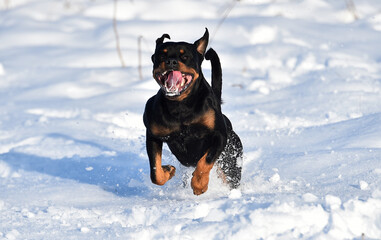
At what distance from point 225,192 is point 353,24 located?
5588 mm

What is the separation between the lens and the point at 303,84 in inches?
270

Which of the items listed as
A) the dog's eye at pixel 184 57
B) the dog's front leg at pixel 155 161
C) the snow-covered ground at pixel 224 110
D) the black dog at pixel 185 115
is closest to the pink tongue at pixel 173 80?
the black dog at pixel 185 115

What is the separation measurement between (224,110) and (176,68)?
3109mm

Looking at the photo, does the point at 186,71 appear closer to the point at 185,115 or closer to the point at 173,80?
the point at 173,80

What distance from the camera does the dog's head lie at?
3209mm

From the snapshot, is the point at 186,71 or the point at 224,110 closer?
the point at 186,71

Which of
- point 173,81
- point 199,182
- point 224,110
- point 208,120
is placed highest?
point 173,81

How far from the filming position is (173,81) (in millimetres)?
3217

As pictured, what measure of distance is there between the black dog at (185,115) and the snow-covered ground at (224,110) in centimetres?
22

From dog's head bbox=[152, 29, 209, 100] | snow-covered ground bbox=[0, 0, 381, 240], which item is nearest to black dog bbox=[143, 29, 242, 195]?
Result: dog's head bbox=[152, 29, 209, 100]

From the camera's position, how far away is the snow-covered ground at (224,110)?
3.00 m

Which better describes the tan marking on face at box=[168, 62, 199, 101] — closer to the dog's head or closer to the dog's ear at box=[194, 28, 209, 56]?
the dog's head

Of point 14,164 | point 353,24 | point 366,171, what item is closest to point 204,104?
point 366,171

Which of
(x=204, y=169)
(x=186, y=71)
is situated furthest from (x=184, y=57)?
(x=204, y=169)
